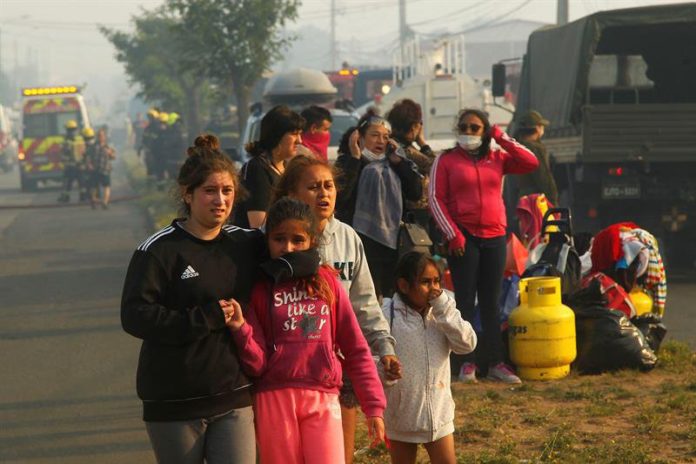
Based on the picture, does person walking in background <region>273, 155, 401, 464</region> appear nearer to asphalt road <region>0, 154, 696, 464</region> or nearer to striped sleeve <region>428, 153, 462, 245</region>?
asphalt road <region>0, 154, 696, 464</region>

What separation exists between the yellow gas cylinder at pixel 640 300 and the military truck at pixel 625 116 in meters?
5.20

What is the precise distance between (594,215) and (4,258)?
8186 millimetres

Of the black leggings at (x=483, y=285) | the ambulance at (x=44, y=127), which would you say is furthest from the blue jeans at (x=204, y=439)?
the ambulance at (x=44, y=127)

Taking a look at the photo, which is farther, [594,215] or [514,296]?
[594,215]

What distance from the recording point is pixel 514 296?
34.1 ft

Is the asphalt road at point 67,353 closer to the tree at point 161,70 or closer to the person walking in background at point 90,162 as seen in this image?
the person walking in background at point 90,162

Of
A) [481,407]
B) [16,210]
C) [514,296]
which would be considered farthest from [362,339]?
[16,210]

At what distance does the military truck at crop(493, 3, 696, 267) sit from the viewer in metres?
15.7

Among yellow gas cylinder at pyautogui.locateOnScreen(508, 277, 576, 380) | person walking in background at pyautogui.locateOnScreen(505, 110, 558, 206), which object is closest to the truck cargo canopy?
person walking in background at pyautogui.locateOnScreen(505, 110, 558, 206)

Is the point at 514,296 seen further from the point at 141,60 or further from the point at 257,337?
the point at 141,60

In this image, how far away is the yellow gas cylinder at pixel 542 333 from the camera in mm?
9734

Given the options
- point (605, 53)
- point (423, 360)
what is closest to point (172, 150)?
point (605, 53)

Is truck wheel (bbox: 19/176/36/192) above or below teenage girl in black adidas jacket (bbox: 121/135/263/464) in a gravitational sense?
below

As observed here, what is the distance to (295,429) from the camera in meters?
4.97
